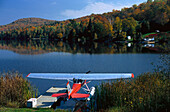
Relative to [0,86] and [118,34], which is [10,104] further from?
[118,34]

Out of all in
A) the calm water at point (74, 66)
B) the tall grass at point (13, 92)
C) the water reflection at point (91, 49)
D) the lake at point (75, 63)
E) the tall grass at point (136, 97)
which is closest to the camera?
the tall grass at point (136, 97)

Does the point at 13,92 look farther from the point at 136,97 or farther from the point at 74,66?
the point at 74,66

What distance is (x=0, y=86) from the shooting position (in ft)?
36.0

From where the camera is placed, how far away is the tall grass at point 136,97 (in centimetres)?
720

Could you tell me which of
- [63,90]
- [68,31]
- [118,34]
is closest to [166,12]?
[118,34]

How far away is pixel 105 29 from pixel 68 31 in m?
31.3

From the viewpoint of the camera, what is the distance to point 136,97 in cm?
867

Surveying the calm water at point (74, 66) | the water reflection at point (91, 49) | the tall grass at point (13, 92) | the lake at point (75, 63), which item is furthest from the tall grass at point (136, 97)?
the water reflection at point (91, 49)

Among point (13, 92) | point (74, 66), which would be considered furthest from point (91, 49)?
point (13, 92)

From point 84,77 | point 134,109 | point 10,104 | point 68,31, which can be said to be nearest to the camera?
point 134,109

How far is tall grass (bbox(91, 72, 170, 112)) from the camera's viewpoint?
23.6 ft

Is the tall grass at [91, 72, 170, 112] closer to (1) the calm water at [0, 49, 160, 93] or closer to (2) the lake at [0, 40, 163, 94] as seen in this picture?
(2) the lake at [0, 40, 163, 94]

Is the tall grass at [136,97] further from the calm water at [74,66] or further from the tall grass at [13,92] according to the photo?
the calm water at [74,66]

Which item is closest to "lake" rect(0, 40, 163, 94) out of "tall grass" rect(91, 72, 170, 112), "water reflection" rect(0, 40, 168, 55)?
"tall grass" rect(91, 72, 170, 112)
